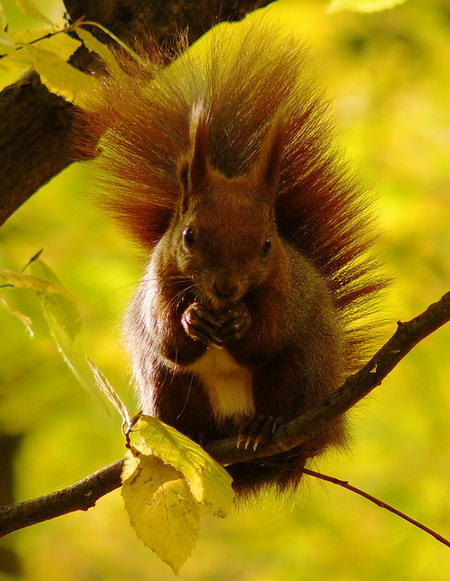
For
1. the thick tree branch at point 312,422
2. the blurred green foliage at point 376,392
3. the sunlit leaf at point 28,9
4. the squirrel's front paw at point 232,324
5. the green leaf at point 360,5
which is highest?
the sunlit leaf at point 28,9

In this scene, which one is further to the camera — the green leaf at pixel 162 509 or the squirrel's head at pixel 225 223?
the squirrel's head at pixel 225 223

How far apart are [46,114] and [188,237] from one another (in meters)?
0.47

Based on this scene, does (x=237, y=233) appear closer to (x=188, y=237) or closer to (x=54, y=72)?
(x=188, y=237)

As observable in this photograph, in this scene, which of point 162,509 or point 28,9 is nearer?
point 28,9

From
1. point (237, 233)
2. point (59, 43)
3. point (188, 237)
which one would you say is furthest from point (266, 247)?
point (59, 43)

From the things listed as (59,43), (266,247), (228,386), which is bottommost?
(228,386)

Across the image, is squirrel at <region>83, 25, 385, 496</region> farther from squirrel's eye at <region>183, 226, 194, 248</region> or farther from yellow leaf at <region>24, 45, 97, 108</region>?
yellow leaf at <region>24, 45, 97, 108</region>

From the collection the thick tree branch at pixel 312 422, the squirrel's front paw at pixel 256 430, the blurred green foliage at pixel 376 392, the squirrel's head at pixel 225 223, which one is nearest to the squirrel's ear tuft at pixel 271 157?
the squirrel's head at pixel 225 223

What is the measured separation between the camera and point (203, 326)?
229 cm

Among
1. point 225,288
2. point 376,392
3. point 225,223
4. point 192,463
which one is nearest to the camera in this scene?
point 192,463

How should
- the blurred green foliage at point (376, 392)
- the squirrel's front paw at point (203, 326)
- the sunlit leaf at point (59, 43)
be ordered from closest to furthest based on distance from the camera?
the sunlit leaf at point (59, 43), the squirrel's front paw at point (203, 326), the blurred green foliage at point (376, 392)

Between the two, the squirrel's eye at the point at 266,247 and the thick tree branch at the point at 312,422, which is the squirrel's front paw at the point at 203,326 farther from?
the thick tree branch at the point at 312,422

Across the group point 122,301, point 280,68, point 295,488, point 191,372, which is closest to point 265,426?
point 191,372

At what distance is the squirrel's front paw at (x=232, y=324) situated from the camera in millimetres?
2293
